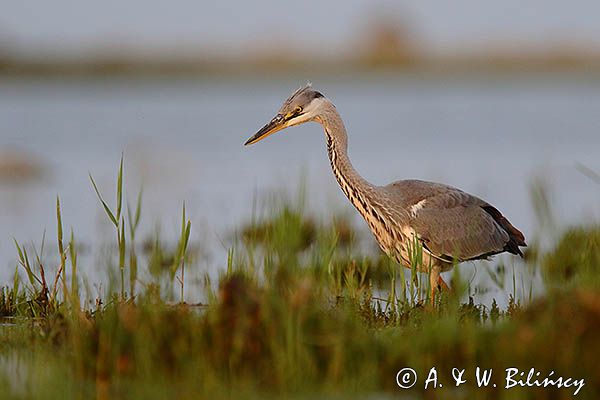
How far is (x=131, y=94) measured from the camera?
33.8m

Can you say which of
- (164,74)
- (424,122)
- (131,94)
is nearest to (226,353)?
(424,122)

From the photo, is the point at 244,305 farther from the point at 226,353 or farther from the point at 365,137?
the point at 365,137

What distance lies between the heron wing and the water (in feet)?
1.58

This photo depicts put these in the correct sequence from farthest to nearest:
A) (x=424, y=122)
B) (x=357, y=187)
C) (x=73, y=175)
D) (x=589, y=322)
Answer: (x=424, y=122) → (x=73, y=175) → (x=357, y=187) → (x=589, y=322)

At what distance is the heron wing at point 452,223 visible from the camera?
→ 7055 millimetres

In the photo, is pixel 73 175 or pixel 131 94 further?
pixel 131 94

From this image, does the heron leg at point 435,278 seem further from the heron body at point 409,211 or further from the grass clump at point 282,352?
the grass clump at point 282,352

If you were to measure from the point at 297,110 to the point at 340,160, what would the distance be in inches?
16.4

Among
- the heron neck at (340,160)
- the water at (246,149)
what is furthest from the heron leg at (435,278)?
the water at (246,149)

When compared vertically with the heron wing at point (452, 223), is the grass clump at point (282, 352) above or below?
below

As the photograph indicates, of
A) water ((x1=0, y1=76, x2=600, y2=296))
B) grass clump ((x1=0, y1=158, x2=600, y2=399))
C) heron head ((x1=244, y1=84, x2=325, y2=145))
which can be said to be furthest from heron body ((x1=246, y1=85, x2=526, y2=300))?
grass clump ((x1=0, y1=158, x2=600, y2=399))

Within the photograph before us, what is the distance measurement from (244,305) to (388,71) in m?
43.0

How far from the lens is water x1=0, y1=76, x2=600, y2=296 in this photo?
10969mm

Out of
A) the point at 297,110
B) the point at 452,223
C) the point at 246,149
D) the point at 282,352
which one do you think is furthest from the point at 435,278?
the point at 246,149
